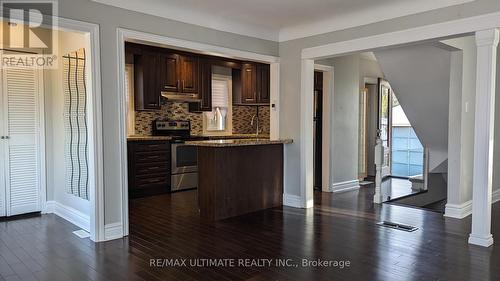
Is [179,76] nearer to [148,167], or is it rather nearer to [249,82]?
[249,82]

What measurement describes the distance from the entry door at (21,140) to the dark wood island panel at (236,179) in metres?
2.14

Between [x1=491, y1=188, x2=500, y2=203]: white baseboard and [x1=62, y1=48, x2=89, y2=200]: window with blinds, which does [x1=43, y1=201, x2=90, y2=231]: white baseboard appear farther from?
[x1=491, y1=188, x2=500, y2=203]: white baseboard

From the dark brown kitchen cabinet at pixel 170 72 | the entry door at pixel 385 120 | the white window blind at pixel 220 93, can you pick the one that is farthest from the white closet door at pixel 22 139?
the entry door at pixel 385 120

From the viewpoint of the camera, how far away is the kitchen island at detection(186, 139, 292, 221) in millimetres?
4531

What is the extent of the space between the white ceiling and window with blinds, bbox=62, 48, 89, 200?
3.04ft

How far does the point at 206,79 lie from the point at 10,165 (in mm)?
3496

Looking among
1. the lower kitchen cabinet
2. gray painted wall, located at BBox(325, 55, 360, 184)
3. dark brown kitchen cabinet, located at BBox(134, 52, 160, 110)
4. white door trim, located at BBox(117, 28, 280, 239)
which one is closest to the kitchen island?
white door trim, located at BBox(117, 28, 280, 239)

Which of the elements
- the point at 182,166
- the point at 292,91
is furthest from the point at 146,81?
the point at 292,91

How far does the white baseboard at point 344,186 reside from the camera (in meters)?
6.43

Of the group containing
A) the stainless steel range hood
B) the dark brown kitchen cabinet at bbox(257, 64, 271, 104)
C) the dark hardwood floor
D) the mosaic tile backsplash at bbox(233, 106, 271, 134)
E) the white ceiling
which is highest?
the white ceiling

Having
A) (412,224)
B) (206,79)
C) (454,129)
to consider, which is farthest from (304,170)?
(206,79)

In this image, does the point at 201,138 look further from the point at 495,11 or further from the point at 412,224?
the point at 495,11

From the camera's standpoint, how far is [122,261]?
3.18 meters

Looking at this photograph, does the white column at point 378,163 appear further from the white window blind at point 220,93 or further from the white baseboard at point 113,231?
the white baseboard at point 113,231
